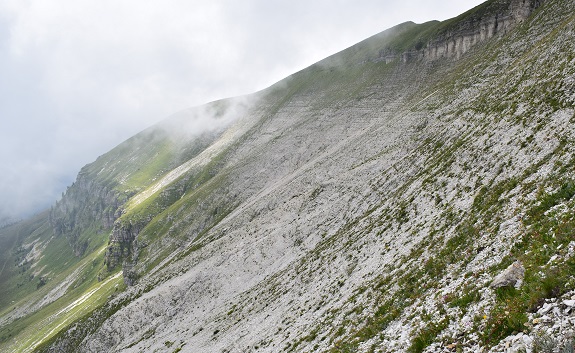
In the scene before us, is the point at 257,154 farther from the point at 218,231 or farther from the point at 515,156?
the point at 515,156

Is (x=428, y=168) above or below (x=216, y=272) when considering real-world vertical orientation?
above

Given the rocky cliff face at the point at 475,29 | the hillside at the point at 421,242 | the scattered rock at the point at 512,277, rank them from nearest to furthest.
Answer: the scattered rock at the point at 512,277 → the hillside at the point at 421,242 → the rocky cliff face at the point at 475,29

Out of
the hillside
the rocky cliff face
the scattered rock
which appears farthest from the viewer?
the rocky cliff face

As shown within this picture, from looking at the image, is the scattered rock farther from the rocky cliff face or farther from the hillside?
the rocky cliff face

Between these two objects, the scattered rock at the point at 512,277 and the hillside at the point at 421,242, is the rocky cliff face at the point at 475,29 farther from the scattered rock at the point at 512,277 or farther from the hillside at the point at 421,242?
the scattered rock at the point at 512,277

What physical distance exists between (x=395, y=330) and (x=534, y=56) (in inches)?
2229

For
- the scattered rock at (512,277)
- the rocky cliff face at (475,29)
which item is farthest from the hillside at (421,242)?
the rocky cliff face at (475,29)

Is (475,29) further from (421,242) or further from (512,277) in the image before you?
(512,277)

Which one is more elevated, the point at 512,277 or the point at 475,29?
the point at 475,29

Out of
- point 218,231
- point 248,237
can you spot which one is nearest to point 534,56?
point 248,237

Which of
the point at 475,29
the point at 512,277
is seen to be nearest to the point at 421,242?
the point at 512,277

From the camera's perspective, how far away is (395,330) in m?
19.6

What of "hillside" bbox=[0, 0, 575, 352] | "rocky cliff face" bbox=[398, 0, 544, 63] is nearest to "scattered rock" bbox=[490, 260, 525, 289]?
"hillside" bbox=[0, 0, 575, 352]

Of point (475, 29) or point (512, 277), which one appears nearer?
point (512, 277)
